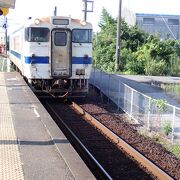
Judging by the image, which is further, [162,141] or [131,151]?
[162,141]

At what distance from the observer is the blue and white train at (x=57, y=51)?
1814 centimetres

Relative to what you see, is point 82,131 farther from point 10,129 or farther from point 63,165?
point 63,165

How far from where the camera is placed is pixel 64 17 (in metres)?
18.2

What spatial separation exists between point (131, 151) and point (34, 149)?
2.97 metres

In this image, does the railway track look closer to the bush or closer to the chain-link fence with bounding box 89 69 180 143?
the chain-link fence with bounding box 89 69 180 143

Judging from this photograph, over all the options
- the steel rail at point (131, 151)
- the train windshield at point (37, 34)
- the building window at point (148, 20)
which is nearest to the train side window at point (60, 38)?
the train windshield at point (37, 34)

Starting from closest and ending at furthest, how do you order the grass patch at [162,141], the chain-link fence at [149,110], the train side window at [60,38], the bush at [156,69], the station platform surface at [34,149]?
the station platform surface at [34,149], the grass patch at [162,141], the chain-link fence at [149,110], the train side window at [60,38], the bush at [156,69]

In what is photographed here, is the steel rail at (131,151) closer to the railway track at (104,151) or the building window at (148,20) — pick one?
the railway track at (104,151)

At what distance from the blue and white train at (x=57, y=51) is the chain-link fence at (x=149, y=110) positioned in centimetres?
167

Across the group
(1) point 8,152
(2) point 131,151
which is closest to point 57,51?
(2) point 131,151

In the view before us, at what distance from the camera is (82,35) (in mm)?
18516

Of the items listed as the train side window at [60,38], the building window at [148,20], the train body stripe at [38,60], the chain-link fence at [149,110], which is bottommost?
the chain-link fence at [149,110]

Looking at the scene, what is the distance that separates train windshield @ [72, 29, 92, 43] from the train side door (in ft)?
0.72

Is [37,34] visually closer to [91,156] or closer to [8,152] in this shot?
[91,156]
